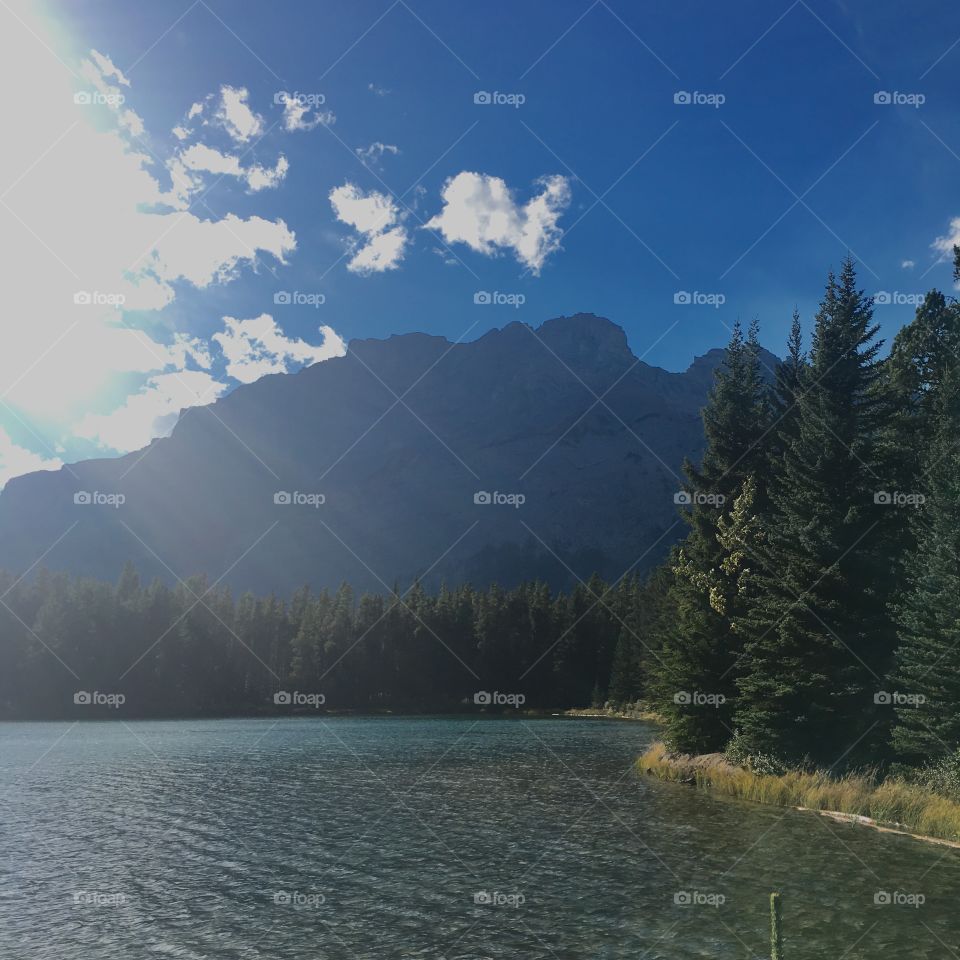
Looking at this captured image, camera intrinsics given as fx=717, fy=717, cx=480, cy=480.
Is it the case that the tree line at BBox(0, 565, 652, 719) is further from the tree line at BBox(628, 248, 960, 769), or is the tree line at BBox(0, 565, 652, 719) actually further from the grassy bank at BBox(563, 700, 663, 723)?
the tree line at BBox(628, 248, 960, 769)

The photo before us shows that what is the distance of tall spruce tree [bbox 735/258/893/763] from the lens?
3222 cm

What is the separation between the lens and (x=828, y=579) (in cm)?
3316

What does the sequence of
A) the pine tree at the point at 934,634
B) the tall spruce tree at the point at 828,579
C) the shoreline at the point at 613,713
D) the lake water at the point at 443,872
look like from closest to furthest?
the lake water at the point at 443,872 < the pine tree at the point at 934,634 < the tall spruce tree at the point at 828,579 < the shoreline at the point at 613,713

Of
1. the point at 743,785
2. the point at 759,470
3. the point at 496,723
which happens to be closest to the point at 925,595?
the point at 743,785

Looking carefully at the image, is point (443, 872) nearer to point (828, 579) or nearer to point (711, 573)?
point (828, 579)

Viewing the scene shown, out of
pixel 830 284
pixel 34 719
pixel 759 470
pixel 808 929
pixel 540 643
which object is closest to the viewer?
pixel 808 929

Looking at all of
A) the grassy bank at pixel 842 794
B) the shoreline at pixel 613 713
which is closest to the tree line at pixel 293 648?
the shoreline at pixel 613 713

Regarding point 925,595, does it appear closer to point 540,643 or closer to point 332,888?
point 332,888

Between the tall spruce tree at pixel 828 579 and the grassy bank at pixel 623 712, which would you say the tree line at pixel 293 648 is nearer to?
the grassy bank at pixel 623 712

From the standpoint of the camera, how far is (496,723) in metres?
91.8

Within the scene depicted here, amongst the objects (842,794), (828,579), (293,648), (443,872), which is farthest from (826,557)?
(293,648)

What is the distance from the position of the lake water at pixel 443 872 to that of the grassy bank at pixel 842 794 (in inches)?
52.4

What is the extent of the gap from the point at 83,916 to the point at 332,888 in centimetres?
605

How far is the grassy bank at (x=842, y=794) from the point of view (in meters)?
24.7
